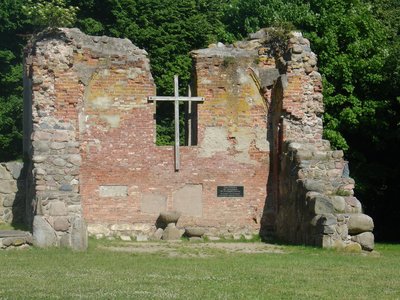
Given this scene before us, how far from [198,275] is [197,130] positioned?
8.89 m

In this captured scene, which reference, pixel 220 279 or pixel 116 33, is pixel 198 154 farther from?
pixel 116 33

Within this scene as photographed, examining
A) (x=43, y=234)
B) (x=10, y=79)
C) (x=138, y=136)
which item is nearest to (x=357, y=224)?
(x=43, y=234)

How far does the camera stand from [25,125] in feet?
76.4

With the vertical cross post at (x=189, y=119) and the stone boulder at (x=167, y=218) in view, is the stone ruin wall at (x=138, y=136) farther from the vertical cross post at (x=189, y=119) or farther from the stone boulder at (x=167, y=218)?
the vertical cross post at (x=189, y=119)

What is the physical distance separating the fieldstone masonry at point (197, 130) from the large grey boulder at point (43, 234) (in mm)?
3192

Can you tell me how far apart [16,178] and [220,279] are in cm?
1071

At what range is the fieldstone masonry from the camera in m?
20.6

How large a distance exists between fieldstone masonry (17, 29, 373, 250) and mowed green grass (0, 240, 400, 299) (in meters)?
3.81

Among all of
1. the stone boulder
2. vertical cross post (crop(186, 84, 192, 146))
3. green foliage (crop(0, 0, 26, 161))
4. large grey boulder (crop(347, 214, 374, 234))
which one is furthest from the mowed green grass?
green foliage (crop(0, 0, 26, 161))

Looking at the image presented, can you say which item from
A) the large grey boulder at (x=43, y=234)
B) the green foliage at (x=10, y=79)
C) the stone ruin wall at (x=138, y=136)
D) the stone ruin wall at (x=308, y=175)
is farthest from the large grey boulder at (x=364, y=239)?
the green foliage at (x=10, y=79)

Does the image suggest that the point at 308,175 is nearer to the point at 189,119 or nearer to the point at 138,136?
the point at 138,136

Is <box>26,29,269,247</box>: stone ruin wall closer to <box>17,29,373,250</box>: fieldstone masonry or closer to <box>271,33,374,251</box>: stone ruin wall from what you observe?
<box>17,29,373,250</box>: fieldstone masonry

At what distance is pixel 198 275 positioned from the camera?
43.1ft

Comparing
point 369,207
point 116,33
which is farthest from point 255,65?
point 116,33
